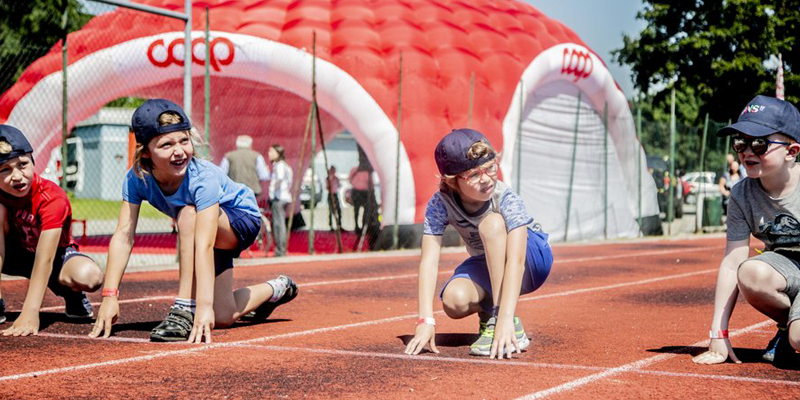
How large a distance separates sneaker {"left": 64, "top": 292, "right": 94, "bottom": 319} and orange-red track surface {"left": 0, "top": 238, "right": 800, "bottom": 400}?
0.62ft

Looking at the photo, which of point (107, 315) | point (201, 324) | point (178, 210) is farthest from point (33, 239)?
point (201, 324)

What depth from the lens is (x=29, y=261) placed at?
21.3 ft

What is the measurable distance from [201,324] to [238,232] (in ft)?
2.76

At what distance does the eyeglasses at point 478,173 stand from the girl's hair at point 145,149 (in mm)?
1651

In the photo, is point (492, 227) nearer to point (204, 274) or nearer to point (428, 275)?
point (428, 275)

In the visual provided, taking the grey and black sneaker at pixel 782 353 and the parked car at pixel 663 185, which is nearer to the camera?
the grey and black sneaker at pixel 782 353

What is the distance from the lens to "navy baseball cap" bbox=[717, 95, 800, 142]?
4941 millimetres

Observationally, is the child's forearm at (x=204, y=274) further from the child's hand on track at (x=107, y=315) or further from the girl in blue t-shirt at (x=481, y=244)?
the girl in blue t-shirt at (x=481, y=244)

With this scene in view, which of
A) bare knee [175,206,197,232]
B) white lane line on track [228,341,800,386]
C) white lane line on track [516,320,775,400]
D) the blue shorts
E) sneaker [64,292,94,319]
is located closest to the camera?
white lane line on track [516,320,775,400]

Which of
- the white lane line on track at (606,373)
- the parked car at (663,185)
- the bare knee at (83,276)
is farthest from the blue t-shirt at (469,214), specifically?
the parked car at (663,185)

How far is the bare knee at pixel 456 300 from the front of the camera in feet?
18.2

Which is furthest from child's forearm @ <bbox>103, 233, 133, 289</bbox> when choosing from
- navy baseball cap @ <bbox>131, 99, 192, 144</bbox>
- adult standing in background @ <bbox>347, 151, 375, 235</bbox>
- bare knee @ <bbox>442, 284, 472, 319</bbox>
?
adult standing in background @ <bbox>347, 151, 375, 235</bbox>

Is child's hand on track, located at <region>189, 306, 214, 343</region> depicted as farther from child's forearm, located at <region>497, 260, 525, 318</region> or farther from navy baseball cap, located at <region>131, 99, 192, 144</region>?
child's forearm, located at <region>497, 260, 525, 318</region>

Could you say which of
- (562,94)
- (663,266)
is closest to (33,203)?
(663,266)
